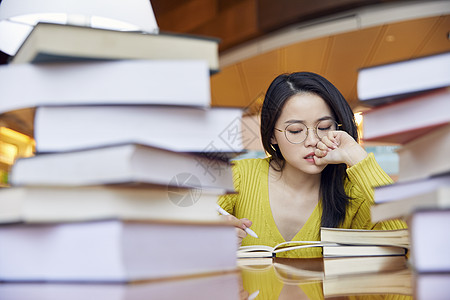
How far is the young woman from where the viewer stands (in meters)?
1.30

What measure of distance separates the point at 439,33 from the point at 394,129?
316 cm

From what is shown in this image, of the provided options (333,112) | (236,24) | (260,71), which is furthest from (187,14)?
(333,112)

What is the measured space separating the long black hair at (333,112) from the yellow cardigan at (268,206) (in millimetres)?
37

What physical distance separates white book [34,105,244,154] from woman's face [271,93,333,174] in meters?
0.82

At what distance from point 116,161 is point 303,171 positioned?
3.52 ft

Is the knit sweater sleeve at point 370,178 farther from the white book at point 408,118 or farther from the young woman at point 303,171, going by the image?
the white book at point 408,118

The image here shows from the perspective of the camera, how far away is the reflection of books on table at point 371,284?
1.35 ft

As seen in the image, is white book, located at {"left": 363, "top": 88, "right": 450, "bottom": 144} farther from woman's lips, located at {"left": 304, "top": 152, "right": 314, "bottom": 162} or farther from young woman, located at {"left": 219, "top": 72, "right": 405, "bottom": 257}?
woman's lips, located at {"left": 304, "top": 152, "right": 314, "bottom": 162}

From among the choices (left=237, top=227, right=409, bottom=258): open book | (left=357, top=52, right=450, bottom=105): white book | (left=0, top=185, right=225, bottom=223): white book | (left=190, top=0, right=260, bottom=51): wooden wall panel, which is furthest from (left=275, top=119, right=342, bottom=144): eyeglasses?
(left=190, top=0, right=260, bottom=51): wooden wall panel

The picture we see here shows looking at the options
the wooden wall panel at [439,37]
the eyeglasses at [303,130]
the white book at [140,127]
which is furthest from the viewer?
the wooden wall panel at [439,37]

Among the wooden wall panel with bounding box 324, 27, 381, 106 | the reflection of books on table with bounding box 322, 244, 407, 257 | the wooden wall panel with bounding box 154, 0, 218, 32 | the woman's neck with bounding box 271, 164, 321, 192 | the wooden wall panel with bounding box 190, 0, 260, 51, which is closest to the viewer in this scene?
the reflection of books on table with bounding box 322, 244, 407, 257

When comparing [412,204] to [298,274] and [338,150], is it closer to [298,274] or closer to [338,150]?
[298,274]

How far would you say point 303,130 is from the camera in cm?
134

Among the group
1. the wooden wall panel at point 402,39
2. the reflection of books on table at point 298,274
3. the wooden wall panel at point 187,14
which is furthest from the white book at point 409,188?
the wooden wall panel at point 187,14
